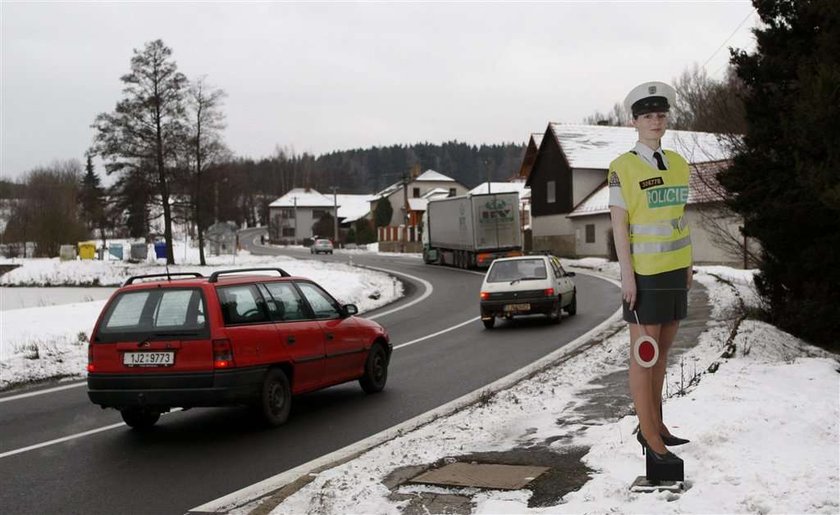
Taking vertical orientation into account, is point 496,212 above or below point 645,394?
above

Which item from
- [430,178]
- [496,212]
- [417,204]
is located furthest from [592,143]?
[430,178]

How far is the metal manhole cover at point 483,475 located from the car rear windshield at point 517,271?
12.6m

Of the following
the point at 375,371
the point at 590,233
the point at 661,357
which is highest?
the point at 590,233

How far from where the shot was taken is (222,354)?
7.89m

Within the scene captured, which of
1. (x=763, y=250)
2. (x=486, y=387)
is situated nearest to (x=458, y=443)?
(x=486, y=387)

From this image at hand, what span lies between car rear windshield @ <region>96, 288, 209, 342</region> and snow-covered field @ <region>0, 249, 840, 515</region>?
240 centimetres

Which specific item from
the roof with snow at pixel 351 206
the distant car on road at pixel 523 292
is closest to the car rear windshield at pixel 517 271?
the distant car on road at pixel 523 292

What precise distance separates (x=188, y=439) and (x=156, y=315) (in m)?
1.29

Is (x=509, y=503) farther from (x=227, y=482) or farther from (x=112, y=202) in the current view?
(x=112, y=202)

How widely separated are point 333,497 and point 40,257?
219 feet

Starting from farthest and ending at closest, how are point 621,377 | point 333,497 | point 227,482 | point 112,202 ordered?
point 112,202, point 621,377, point 227,482, point 333,497

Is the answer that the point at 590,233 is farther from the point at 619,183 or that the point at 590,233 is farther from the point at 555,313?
the point at 619,183

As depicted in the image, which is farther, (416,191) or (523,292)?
(416,191)

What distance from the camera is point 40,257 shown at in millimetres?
65125
